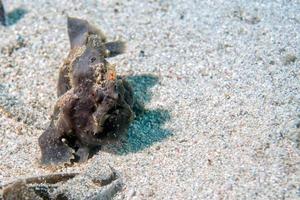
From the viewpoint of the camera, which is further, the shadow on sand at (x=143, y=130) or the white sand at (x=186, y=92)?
the shadow on sand at (x=143, y=130)

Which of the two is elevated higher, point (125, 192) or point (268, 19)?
point (268, 19)

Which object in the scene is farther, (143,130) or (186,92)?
(186,92)

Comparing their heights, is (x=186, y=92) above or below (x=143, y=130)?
above

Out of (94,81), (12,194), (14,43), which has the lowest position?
(14,43)

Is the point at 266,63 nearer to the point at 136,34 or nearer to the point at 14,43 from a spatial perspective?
the point at 136,34

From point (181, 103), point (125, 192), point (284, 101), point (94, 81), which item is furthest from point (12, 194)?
point (284, 101)
